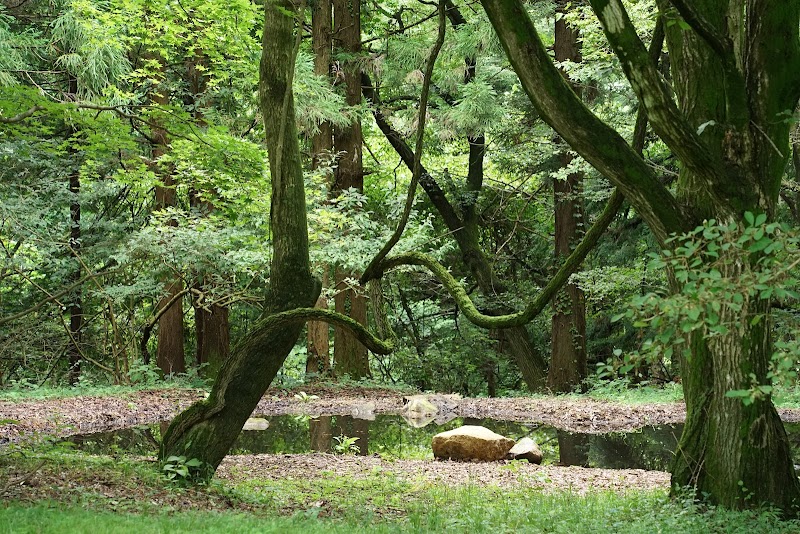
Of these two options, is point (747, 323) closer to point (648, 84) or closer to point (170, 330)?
point (648, 84)

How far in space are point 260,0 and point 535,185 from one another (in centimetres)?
905

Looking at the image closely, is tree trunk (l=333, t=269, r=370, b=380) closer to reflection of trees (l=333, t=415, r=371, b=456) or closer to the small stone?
reflection of trees (l=333, t=415, r=371, b=456)

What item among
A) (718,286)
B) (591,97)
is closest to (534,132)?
(591,97)

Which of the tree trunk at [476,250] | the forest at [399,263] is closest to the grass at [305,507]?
the forest at [399,263]

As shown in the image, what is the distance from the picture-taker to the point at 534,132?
17031 mm

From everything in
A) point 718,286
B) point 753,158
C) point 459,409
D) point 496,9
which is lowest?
point 459,409

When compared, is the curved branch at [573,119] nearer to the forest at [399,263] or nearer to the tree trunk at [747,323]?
the forest at [399,263]

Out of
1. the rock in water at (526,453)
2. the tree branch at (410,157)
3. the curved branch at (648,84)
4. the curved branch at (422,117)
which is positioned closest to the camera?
the curved branch at (648,84)

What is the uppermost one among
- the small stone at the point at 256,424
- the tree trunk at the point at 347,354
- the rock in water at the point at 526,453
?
the tree trunk at the point at 347,354

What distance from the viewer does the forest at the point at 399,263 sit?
5402 millimetres

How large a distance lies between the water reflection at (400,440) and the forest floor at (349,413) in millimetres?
504

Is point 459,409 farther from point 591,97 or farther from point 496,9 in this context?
point 496,9

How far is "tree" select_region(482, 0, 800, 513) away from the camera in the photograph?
541 cm

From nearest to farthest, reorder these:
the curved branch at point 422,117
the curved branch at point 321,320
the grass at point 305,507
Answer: the grass at point 305,507 → the curved branch at point 422,117 → the curved branch at point 321,320
